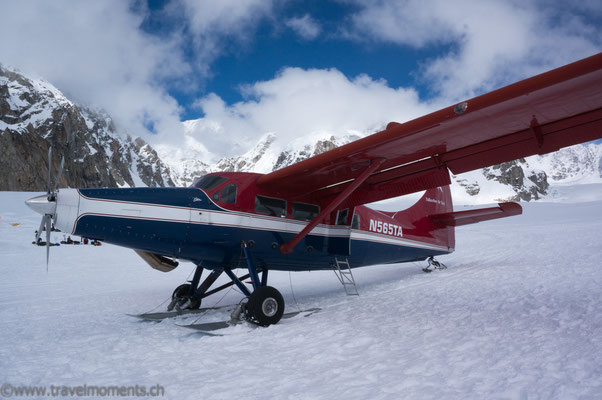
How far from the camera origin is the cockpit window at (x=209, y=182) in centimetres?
630

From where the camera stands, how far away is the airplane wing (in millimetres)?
4055

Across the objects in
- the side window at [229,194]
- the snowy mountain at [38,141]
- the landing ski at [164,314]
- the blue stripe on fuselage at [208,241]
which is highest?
the snowy mountain at [38,141]

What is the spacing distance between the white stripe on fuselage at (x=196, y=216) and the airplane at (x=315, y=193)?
0.02 metres

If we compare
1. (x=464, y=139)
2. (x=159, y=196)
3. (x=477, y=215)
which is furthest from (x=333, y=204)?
(x=477, y=215)

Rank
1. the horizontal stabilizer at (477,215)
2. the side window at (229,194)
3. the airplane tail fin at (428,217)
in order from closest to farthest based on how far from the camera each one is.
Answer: the side window at (229,194) < the horizontal stabilizer at (477,215) < the airplane tail fin at (428,217)

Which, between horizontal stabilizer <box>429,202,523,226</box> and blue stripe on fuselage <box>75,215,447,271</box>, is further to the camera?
horizontal stabilizer <box>429,202,523,226</box>

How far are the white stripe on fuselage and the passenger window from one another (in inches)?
5.0

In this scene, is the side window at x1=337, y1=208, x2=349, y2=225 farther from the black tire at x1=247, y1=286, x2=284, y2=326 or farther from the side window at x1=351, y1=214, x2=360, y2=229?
the black tire at x1=247, y1=286, x2=284, y2=326

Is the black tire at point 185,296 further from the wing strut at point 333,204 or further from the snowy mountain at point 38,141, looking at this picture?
the snowy mountain at point 38,141

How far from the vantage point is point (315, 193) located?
737 centimetres

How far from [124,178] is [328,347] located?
158 meters

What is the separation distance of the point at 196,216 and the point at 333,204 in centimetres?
237

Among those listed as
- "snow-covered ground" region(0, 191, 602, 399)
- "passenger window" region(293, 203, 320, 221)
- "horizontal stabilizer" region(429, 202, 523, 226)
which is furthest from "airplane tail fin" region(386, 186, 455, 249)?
"passenger window" region(293, 203, 320, 221)

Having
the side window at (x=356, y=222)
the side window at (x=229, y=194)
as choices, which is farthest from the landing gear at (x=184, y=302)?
the side window at (x=356, y=222)
